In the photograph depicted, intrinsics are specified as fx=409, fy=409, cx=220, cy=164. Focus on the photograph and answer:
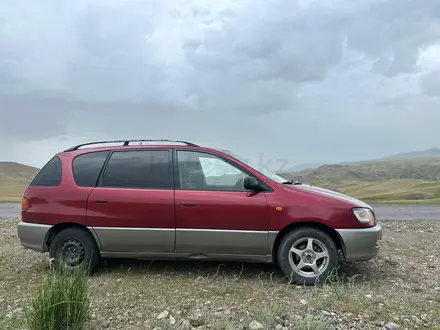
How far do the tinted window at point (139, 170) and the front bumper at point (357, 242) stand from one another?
92.0 inches

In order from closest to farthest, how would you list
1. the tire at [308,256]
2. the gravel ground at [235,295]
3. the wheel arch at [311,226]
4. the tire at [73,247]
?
the gravel ground at [235,295] → the tire at [308,256] → the wheel arch at [311,226] → the tire at [73,247]

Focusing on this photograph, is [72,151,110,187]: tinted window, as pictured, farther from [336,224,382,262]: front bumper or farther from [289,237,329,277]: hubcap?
[336,224,382,262]: front bumper

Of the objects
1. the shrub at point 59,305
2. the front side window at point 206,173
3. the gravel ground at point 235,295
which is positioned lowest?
the gravel ground at point 235,295

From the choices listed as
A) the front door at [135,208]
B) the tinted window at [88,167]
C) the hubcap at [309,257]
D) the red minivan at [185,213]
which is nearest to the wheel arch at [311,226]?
the red minivan at [185,213]

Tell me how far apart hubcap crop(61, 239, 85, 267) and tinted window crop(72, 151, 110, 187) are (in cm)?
78

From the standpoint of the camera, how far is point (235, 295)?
4.66 m

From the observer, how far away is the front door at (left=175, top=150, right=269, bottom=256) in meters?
5.17

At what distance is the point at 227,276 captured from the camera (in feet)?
17.9

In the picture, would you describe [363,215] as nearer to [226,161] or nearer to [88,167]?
[226,161]

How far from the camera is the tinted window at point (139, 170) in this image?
5500 mm

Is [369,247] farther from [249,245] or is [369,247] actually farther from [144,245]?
[144,245]

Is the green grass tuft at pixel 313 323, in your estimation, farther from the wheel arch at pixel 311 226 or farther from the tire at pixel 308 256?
the wheel arch at pixel 311 226

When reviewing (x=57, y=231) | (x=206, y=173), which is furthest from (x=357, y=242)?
(x=57, y=231)

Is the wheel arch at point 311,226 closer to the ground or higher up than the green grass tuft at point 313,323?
higher up
